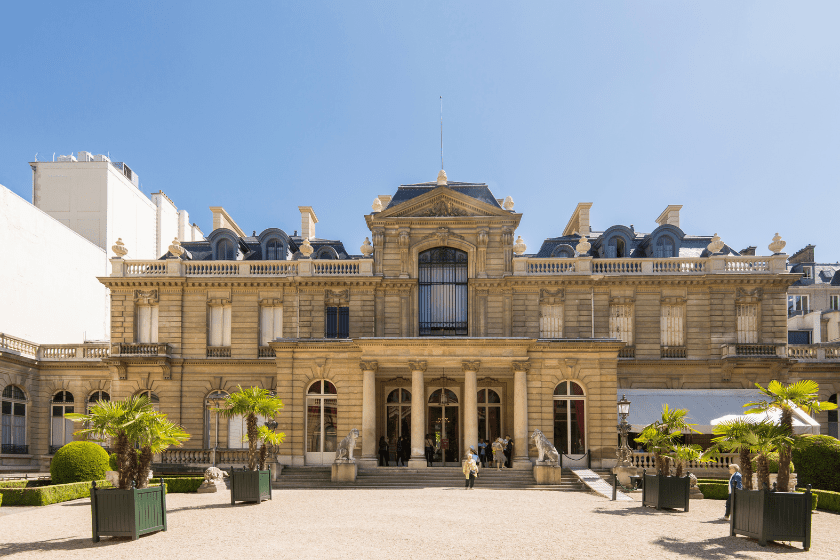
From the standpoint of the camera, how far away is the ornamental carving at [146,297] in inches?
1471

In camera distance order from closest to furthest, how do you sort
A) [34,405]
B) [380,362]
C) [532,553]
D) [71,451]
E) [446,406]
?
1. [532,553]
2. [71,451]
3. [380,362]
4. [446,406]
5. [34,405]

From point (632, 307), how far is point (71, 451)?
Answer: 25.3 m

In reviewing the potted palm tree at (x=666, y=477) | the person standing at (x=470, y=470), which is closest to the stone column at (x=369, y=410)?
the person standing at (x=470, y=470)

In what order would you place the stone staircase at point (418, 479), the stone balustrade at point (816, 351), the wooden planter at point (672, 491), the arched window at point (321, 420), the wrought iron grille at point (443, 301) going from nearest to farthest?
the wooden planter at point (672, 491) < the stone staircase at point (418, 479) < the arched window at point (321, 420) < the wrought iron grille at point (443, 301) < the stone balustrade at point (816, 351)

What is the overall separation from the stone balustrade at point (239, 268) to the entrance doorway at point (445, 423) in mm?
7299

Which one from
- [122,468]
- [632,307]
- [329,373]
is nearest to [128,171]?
[329,373]

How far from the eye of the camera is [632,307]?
121 feet

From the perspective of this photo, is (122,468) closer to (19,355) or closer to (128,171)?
(19,355)

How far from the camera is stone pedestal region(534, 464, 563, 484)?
28.8 m

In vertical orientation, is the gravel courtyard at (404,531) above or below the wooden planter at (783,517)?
below

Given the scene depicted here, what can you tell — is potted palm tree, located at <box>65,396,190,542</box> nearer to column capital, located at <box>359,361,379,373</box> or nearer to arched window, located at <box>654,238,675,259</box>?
column capital, located at <box>359,361,379,373</box>

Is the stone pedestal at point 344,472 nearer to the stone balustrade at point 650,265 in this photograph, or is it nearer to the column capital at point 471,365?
the column capital at point 471,365

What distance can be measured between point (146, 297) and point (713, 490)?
1064 inches

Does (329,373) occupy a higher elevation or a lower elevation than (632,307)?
lower
